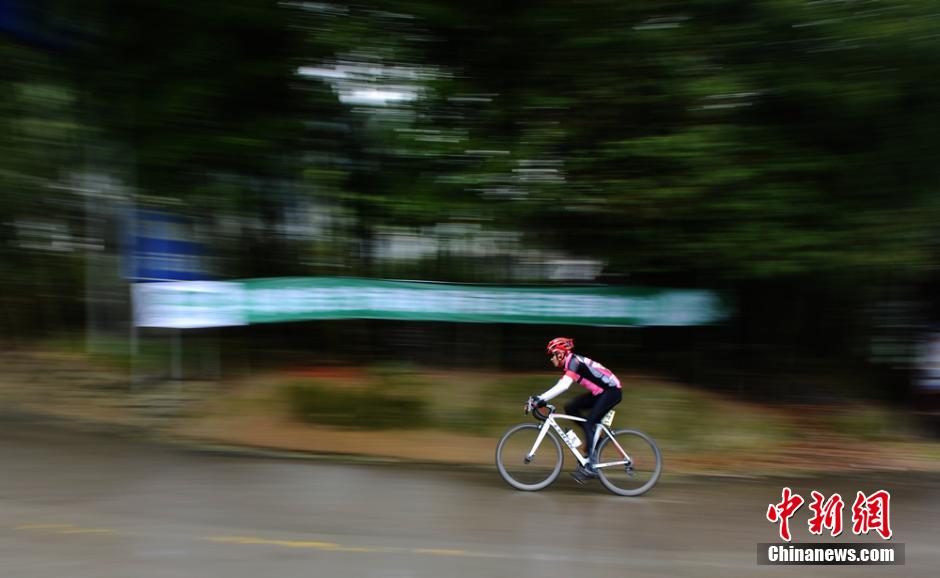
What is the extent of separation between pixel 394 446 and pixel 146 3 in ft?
24.1

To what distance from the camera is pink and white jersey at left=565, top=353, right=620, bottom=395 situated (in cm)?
809

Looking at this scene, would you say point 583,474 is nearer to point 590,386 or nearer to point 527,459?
point 527,459

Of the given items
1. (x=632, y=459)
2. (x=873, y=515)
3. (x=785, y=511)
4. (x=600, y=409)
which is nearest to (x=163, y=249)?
(x=600, y=409)

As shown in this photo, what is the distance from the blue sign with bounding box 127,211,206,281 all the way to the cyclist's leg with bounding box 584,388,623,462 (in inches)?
243

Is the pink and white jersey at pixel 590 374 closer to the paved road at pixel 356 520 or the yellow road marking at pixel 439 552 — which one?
the paved road at pixel 356 520

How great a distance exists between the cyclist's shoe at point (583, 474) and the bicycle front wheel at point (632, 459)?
0.27ft

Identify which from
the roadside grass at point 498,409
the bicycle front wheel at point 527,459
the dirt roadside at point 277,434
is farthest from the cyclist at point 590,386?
the roadside grass at point 498,409

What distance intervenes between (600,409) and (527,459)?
0.96 m

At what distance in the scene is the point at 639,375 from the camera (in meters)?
11.4

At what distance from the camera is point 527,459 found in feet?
26.9

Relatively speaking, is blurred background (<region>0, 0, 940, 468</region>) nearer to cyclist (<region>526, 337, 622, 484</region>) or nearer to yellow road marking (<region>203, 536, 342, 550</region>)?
cyclist (<region>526, 337, 622, 484</region>)

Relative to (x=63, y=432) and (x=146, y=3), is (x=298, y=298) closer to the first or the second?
(x=63, y=432)

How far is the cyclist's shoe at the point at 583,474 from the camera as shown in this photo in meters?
8.10

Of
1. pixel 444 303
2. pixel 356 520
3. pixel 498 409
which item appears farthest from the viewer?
pixel 444 303
